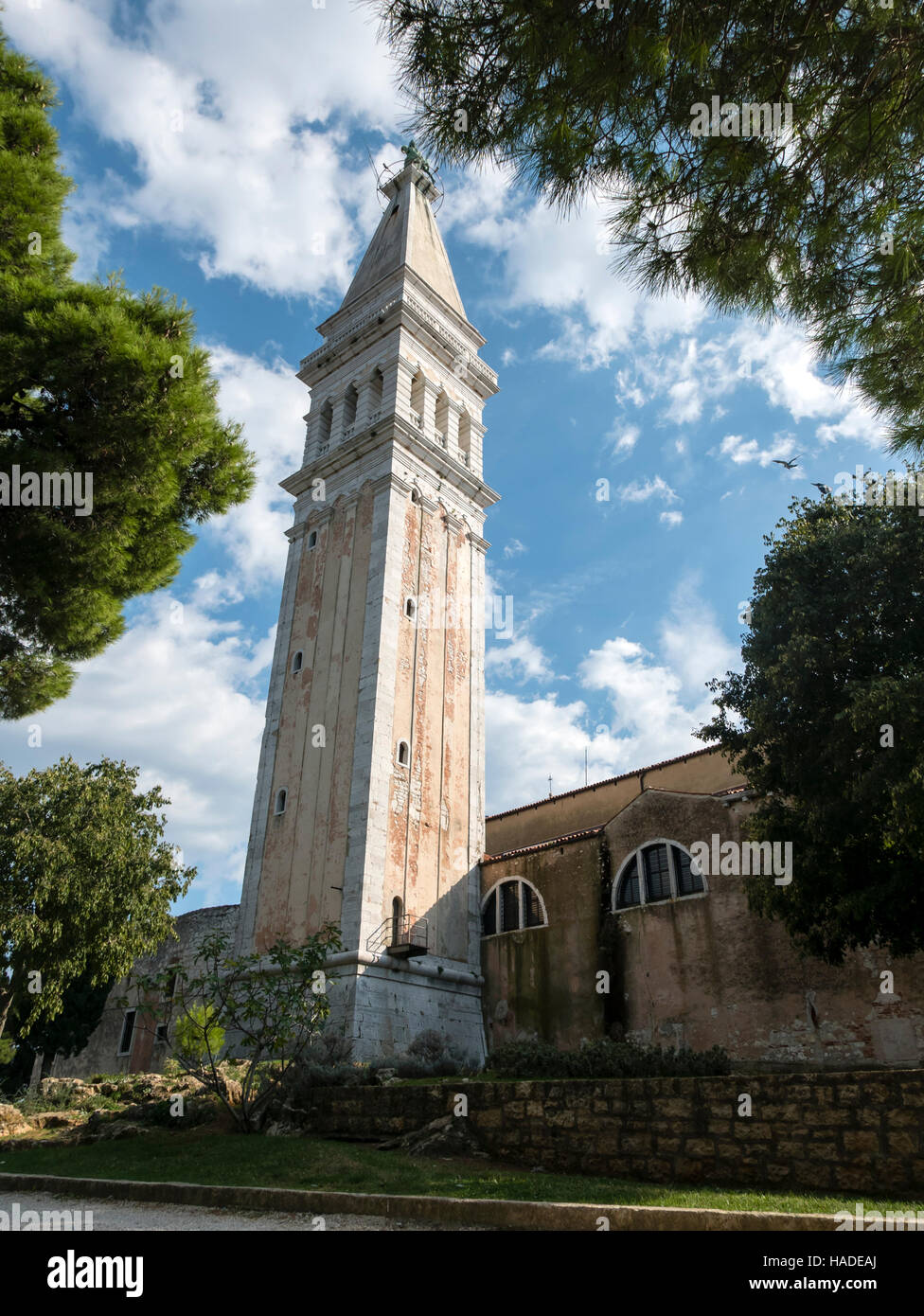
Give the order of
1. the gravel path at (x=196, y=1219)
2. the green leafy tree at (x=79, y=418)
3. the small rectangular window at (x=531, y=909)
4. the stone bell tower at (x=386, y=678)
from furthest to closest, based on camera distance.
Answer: the small rectangular window at (x=531, y=909), the stone bell tower at (x=386, y=678), the green leafy tree at (x=79, y=418), the gravel path at (x=196, y=1219)

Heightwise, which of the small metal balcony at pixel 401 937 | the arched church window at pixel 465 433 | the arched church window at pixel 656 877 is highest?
the arched church window at pixel 465 433

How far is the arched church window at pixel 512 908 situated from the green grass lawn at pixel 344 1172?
37.2ft

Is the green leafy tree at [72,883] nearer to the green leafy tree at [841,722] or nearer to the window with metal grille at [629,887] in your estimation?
the window with metal grille at [629,887]

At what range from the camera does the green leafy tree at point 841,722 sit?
40.0 feet

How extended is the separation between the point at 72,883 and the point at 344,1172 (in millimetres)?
13768

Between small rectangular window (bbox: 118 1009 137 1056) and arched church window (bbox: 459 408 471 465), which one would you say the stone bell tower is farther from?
small rectangular window (bbox: 118 1009 137 1056)

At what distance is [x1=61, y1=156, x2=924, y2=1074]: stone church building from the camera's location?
17.3 m

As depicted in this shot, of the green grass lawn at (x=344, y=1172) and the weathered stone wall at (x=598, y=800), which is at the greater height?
the weathered stone wall at (x=598, y=800)

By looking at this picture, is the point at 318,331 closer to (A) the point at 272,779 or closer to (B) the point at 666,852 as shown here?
Result: (A) the point at 272,779

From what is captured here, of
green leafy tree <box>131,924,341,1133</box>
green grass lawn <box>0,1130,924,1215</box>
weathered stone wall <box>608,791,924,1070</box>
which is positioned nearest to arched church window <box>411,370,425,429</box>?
weathered stone wall <box>608,791,924,1070</box>

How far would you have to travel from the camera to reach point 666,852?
19250 millimetres

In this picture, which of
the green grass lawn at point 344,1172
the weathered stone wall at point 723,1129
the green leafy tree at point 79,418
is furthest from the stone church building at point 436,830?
the green leafy tree at point 79,418
